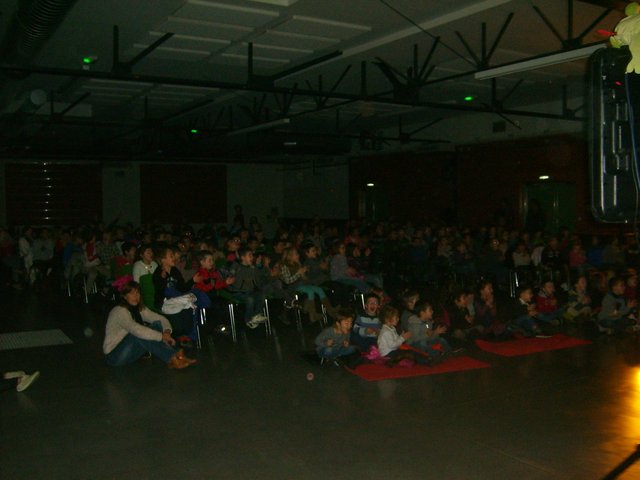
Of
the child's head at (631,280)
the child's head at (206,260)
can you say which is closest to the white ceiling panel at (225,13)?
the child's head at (206,260)

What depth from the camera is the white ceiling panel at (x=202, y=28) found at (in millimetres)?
7084

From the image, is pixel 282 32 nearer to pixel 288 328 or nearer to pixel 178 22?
pixel 178 22

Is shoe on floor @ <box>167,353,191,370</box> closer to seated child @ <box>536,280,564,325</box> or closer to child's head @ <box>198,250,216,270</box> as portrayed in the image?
child's head @ <box>198,250,216,270</box>

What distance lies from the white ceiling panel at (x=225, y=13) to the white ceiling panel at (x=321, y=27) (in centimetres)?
29

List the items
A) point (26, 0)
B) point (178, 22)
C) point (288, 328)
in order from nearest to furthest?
point (26, 0) < point (178, 22) < point (288, 328)

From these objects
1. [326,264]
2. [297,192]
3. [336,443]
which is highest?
[297,192]

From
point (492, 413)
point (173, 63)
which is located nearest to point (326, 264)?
point (173, 63)

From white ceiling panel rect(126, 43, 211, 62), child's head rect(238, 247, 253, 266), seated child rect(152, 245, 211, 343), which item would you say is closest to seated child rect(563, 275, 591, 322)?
child's head rect(238, 247, 253, 266)

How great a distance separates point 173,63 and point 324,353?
526cm

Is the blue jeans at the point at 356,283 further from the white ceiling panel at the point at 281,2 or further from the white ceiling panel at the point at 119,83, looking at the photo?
the white ceiling panel at the point at 119,83

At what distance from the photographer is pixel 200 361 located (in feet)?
21.8

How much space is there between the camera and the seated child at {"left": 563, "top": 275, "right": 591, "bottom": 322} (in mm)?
8656

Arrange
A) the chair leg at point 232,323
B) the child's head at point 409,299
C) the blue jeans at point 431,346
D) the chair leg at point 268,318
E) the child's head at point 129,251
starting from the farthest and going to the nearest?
1. the child's head at point 129,251
2. the chair leg at point 268,318
3. the chair leg at point 232,323
4. the child's head at point 409,299
5. the blue jeans at point 431,346

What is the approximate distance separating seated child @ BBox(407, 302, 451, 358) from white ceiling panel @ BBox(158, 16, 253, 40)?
3739 mm
